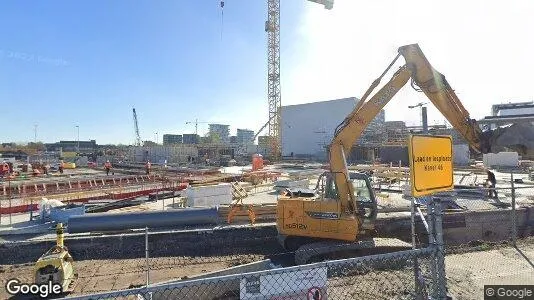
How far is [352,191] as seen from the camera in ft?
30.4

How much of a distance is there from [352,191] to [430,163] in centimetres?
554

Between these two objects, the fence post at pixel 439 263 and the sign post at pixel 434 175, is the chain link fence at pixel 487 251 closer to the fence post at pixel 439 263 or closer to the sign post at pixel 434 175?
the fence post at pixel 439 263

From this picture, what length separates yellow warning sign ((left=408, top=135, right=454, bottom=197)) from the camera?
3.60m

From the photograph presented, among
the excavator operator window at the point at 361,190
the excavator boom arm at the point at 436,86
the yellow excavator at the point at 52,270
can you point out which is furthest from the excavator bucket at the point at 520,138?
the yellow excavator at the point at 52,270

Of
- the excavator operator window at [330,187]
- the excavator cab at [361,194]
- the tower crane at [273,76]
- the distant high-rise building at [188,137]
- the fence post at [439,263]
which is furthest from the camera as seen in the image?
the distant high-rise building at [188,137]

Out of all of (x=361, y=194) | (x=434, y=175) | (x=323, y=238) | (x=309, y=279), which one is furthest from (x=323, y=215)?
(x=434, y=175)

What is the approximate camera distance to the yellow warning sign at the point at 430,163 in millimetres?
3604

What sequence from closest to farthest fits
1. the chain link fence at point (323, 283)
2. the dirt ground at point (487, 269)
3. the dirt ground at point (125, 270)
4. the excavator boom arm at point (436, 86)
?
the chain link fence at point (323, 283) → the dirt ground at point (487, 269) → the dirt ground at point (125, 270) → the excavator boom arm at point (436, 86)

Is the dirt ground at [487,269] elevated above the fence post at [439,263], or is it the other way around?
the fence post at [439,263]

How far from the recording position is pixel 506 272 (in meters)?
6.88

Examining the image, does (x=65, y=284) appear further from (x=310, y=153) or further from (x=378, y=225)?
(x=310, y=153)

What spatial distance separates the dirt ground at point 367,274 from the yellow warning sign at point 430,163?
2836 millimetres

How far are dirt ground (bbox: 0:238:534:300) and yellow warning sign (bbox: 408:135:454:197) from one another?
9.30 feet

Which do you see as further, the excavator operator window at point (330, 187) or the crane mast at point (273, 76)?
the crane mast at point (273, 76)
